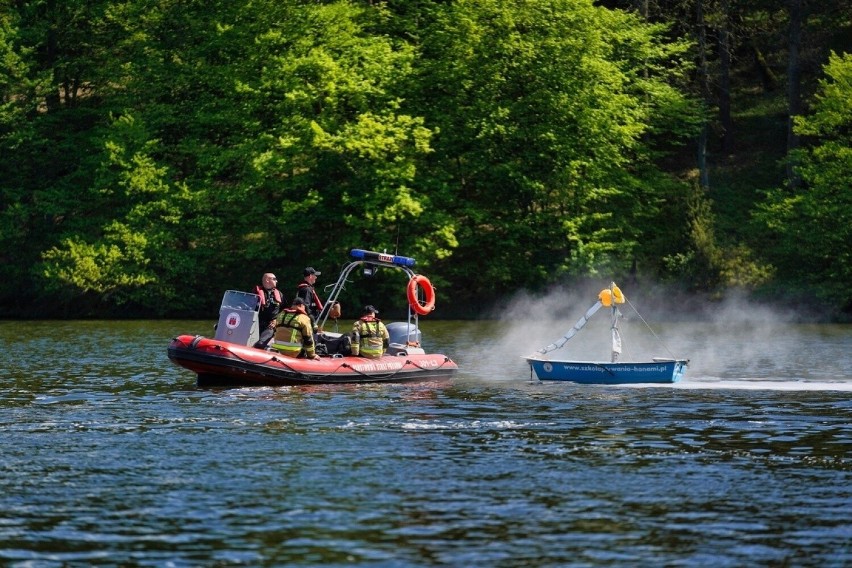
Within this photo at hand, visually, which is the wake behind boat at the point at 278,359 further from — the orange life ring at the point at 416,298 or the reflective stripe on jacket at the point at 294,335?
the reflective stripe on jacket at the point at 294,335

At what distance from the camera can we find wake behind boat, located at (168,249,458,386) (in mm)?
32625

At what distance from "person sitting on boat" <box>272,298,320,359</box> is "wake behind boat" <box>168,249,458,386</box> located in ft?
0.99

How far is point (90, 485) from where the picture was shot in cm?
2069

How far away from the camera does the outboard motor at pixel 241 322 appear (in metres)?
33.5

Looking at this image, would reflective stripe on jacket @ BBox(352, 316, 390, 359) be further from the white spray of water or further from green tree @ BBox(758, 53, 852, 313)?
green tree @ BBox(758, 53, 852, 313)

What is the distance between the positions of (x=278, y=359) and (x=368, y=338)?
3013mm

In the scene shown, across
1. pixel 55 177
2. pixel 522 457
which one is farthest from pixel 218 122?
pixel 522 457

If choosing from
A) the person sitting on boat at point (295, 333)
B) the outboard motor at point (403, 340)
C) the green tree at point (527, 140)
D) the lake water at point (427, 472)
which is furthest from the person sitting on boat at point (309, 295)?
the green tree at point (527, 140)

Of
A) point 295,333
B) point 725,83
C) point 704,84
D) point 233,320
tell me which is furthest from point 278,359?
point 704,84

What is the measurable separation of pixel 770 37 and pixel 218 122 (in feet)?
97.3

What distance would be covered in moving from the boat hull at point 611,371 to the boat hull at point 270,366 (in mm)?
3068

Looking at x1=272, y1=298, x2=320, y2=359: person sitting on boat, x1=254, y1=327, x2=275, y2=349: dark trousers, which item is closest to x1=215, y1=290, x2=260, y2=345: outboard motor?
x1=254, y1=327, x2=275, y2=349: dark trousers

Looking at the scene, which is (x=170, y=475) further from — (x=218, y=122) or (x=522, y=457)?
(x=218, y=122)

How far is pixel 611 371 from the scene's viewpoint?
116ft
